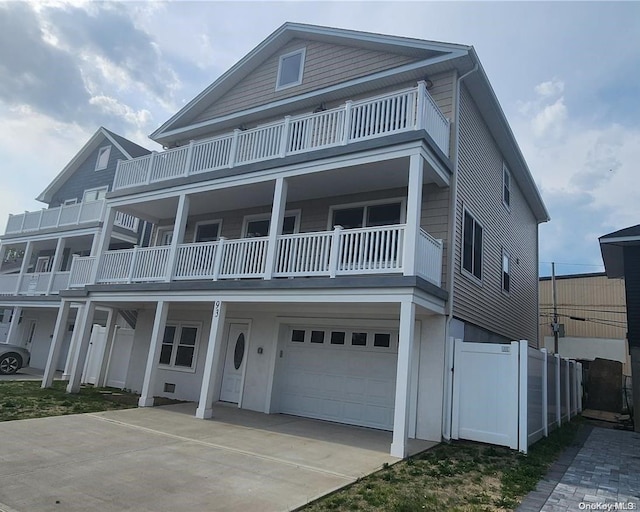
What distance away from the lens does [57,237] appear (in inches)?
823

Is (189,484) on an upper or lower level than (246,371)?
lower

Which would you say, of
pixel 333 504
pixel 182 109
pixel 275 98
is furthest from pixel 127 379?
pixel 333 504

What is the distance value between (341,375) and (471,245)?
15.7ft

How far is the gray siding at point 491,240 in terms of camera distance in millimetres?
11023

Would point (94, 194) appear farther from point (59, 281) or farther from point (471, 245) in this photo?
point (471, 245)

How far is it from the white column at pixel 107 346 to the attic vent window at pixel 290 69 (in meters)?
9.41

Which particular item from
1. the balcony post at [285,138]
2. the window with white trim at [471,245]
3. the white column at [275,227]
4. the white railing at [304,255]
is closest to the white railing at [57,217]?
the balcony post at [285,138]

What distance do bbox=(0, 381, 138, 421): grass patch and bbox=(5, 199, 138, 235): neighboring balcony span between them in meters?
8.07

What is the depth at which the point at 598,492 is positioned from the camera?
584 centimetres

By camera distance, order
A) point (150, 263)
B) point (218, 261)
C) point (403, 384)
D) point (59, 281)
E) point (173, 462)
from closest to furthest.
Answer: point (173, 462) < point (403, 384) < point (218, 261) < point (150, 263) < point (59, 281)

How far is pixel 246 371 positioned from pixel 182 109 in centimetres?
956

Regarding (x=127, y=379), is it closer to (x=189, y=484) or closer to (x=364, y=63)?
(x=189, y=484)

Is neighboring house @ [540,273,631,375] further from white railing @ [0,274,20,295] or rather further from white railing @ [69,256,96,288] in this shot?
white railing @ [0,274,20,295]

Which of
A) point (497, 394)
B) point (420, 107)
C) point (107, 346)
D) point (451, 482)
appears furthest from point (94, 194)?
point (451, 482)
